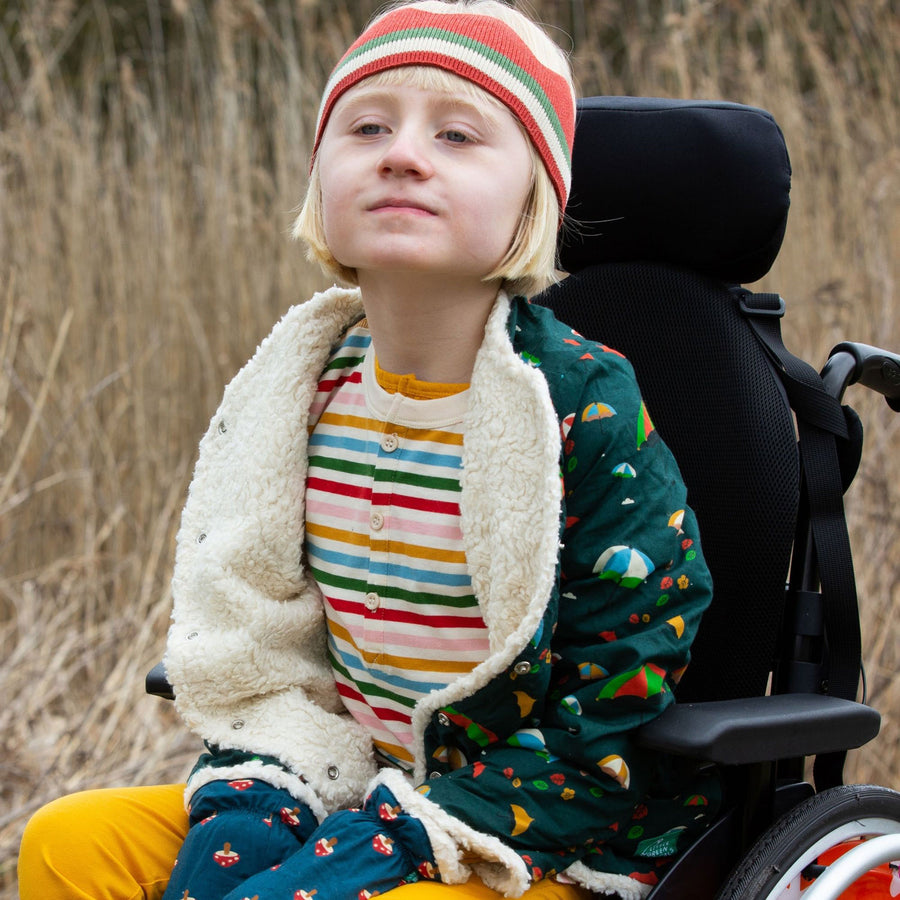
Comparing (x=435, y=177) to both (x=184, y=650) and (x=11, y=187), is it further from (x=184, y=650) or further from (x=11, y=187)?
(x=11, y=187)

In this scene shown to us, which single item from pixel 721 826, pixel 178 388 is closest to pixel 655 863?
pixel 721 826

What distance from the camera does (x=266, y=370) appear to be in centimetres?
138

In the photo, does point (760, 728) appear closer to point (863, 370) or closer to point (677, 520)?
point (677, 520)

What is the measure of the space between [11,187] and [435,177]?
2.04 m

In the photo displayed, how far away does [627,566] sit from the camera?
43.8 inches

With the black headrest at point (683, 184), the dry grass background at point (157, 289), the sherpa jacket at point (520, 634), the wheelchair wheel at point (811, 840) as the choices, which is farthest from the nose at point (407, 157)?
the dry grass background at point (157, 289)

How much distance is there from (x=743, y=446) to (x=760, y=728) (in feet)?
1.23

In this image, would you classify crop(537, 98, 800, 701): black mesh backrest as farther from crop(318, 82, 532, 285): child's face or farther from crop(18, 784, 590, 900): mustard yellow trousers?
crop(18, 784, 590, 900): mustard yellow trousers

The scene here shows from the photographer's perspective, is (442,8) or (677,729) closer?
(677,729)

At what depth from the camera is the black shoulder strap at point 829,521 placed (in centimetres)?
124

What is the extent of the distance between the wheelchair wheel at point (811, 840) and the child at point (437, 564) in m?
0.09

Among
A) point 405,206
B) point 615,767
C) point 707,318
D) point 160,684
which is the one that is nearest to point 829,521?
point 707,318

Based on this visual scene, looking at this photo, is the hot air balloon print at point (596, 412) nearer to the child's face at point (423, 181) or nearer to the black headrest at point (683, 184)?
the child's face at point (423, 181)

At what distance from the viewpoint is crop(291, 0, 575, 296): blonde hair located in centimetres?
117
